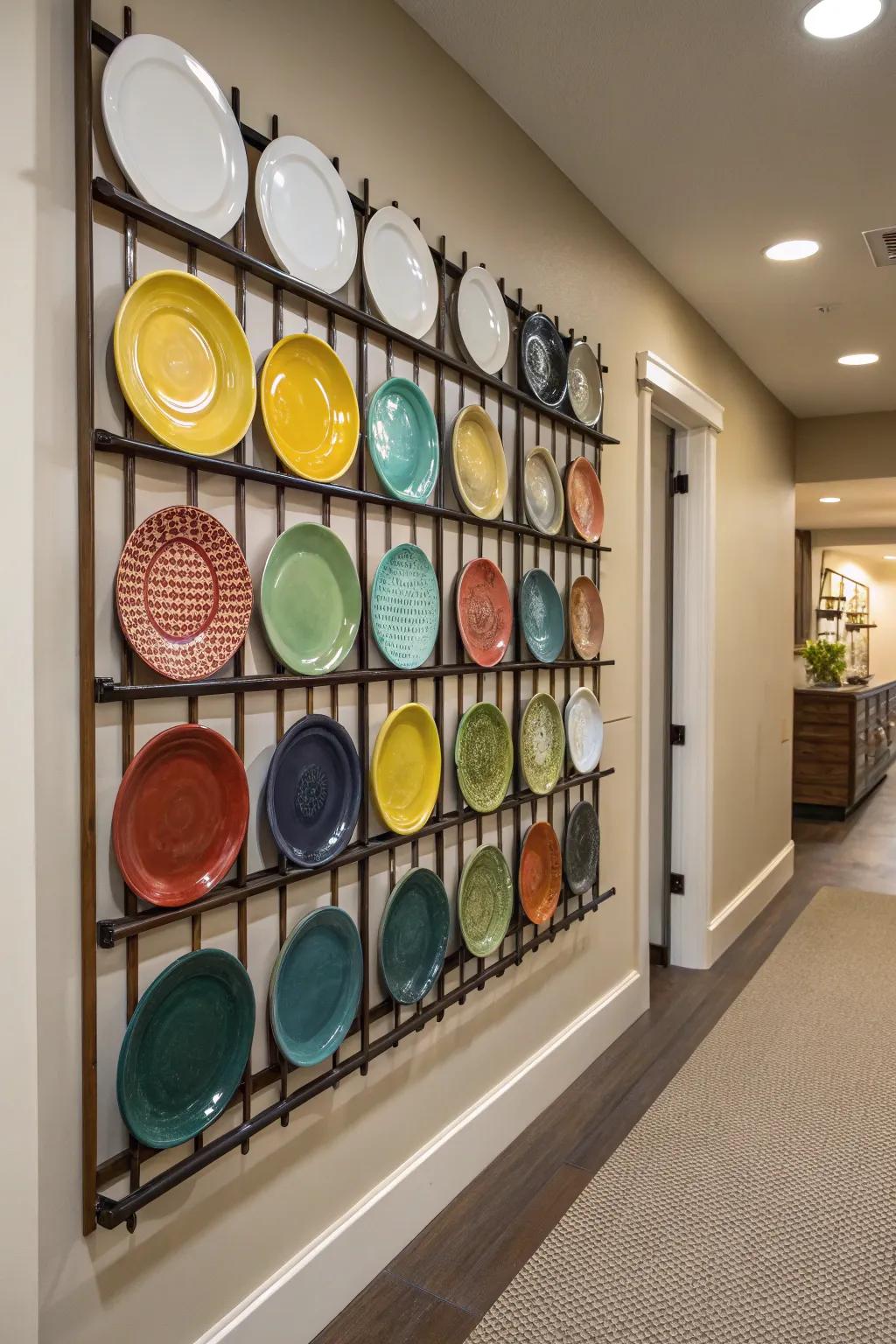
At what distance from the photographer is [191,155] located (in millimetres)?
1423

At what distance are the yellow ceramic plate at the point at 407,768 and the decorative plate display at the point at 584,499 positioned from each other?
899 millimetres

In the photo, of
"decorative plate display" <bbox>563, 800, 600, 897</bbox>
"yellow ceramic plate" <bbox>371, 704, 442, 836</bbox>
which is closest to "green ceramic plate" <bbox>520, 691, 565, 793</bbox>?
"decorative plate display" <bbox>563, 800, 600, 897</bbox>

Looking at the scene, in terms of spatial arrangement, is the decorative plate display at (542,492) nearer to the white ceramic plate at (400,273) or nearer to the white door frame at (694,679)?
A: the white ceramic plate at (400,273)

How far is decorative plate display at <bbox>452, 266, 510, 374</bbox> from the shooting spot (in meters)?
2.10

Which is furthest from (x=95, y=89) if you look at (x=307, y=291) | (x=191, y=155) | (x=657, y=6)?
(x=657, y=6)

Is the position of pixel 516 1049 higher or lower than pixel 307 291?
lower

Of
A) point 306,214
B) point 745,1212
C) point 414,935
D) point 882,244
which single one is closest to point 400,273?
point 306,214

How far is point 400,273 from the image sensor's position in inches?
74.8

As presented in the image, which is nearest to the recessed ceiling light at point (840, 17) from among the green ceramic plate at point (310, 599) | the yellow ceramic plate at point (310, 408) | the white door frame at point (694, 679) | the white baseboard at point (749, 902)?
the yellow ceramic plate at point (310, 408)

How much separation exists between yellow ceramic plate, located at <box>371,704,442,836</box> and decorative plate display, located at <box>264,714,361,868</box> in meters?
0.09

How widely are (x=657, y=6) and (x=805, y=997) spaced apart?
10.1ft

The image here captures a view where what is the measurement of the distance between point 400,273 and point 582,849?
1.60m

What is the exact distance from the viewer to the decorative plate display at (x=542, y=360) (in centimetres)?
236

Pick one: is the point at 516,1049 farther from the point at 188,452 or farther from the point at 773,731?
the point at 773,731
